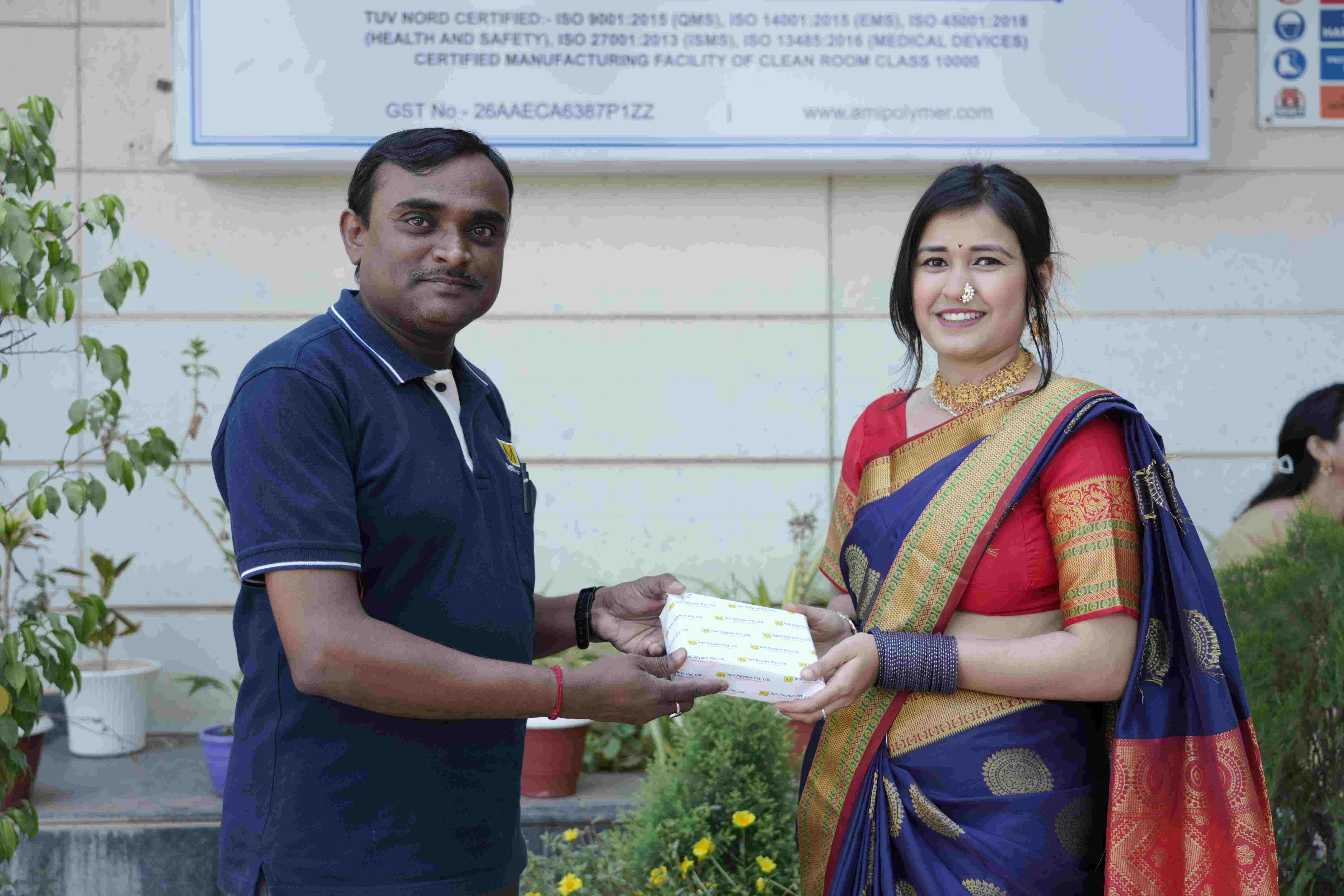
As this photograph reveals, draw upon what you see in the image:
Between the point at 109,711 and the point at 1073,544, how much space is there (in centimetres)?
347

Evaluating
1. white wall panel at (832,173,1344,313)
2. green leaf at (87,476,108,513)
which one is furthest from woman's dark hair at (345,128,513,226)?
white wall panel at (832,173,1344,313)

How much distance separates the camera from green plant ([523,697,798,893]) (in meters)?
2.66

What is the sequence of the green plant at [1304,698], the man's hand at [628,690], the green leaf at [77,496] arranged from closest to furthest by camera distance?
the man's hand at [628,690], the green plant at [1304,698], the green leaf at [77,496]

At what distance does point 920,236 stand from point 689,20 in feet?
8.20

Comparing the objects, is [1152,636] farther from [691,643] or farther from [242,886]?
[242,886]

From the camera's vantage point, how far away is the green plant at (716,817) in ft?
8.74

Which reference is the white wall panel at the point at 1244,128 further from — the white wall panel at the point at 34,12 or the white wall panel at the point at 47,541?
the white wall panel at the point at 47,541

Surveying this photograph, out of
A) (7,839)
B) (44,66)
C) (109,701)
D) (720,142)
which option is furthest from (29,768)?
(720,142)

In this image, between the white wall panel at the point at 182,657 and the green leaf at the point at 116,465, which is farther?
the white wall panel at the point at 182,657

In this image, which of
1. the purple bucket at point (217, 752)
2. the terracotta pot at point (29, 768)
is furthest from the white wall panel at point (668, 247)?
the terracotta pot at point (29, 768)

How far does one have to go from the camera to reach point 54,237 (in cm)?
310

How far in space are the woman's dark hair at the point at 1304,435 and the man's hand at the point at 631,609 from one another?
2.68 metres

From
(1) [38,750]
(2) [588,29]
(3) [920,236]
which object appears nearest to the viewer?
(3) [920,236]

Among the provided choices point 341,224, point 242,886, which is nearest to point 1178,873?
point 242,886
